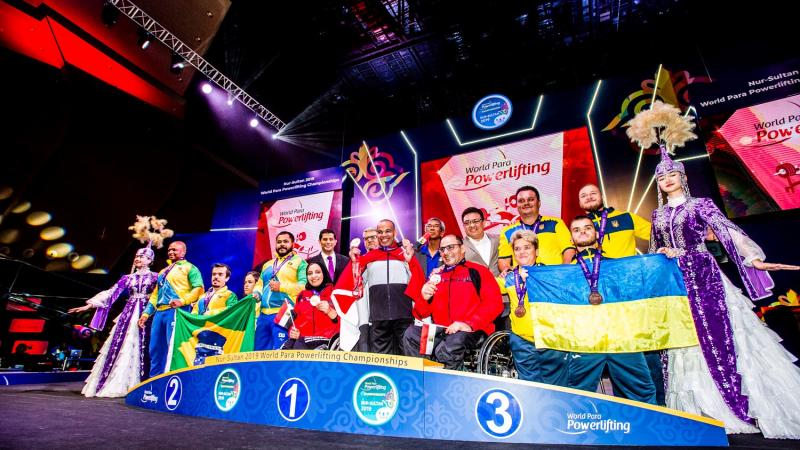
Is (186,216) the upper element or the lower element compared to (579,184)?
upper

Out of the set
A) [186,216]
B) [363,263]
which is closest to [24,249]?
[186,216]

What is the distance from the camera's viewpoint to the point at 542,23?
20.5 ft

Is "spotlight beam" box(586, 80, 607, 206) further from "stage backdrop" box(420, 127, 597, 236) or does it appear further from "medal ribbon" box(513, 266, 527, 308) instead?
"medal ribbon" box(513, 266, 527, 308)

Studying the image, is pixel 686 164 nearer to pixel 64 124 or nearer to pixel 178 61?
pixel 178 61

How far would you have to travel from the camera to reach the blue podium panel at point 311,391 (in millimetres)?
2312

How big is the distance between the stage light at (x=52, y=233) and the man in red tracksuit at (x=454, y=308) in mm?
8306

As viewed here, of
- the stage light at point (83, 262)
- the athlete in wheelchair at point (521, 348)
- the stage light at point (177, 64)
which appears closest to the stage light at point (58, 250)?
the stage light at point (83, 262)

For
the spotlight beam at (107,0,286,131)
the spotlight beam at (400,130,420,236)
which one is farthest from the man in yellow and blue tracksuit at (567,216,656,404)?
the spotlight beam at (107,0,286,131)

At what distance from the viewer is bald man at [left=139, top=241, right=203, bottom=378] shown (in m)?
4.73

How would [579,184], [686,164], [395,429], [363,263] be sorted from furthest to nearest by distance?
1. [579,184]
2. [686,164]
3. [363,263]
4. [395,429]

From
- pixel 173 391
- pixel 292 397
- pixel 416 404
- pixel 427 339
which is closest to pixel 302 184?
pixel 173 391

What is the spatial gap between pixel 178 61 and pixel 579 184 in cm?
731

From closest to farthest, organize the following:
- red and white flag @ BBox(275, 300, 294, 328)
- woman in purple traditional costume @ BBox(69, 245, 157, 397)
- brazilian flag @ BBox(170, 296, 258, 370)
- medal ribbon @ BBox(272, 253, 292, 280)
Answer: brazilian flag @ BBox(170, 296, 258, 370)
red and white flag @ BBox(275, 300, 294, 328)
woman in purple traditional costume @ BBox(69, 245, 157, 397)
medal ribbon @ BBox(272, 253, 292, 280)

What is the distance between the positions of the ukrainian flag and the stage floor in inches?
27.5
